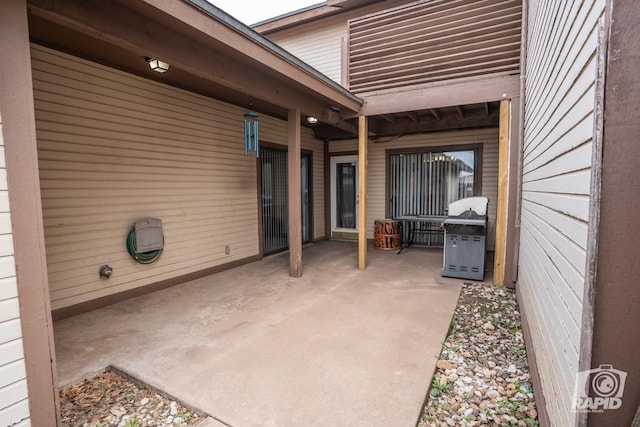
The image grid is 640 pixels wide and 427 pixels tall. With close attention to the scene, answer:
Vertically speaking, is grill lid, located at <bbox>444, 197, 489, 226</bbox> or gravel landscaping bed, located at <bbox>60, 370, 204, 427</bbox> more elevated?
grill lid, located at <bbox>444, 197, 489, 226</bbox>

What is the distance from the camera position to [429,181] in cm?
721

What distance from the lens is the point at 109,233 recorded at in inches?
150

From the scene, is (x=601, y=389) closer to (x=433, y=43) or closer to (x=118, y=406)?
(x=118, y=406)

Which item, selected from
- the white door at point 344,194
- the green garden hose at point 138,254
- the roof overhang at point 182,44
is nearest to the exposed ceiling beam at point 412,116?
the roof overhang at point 182,44

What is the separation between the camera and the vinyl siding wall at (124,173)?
334cm

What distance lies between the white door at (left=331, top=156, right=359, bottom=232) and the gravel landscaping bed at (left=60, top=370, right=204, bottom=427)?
6350 mm

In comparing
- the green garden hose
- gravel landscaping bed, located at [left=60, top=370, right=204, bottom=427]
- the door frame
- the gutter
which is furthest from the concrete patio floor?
the door frame

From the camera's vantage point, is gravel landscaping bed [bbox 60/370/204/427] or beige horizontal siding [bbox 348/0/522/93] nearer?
gravel landscaping bed [bbox 60/370/204/427]

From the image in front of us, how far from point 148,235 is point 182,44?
2467mm

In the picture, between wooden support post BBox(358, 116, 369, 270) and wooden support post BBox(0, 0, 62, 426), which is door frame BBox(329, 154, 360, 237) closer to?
wooden support post BBox(358, 116, 369, 270)

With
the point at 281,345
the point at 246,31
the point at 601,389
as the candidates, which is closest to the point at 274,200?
the point at 246,31

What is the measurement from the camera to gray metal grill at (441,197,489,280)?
4.60m

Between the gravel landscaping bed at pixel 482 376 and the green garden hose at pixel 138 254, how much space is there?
3.66 metres

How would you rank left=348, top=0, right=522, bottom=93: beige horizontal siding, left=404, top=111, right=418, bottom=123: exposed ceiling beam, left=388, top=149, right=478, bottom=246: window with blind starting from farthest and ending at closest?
left=388, top=149, right=478, bottom=246: window with blind → left=404, top=111, right=418, bottom=123: exposed ceiling beam → left=348, top=0, right=522, bottom=93: beige horizontal siding
